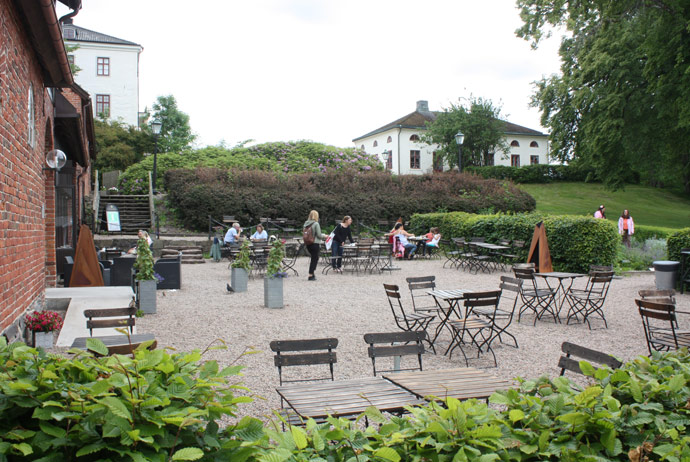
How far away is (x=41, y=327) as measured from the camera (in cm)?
616

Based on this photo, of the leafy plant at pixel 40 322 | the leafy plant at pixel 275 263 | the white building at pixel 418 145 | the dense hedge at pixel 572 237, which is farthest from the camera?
the white building at pixel 418 145

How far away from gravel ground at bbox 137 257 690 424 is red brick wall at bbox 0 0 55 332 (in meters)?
1.99

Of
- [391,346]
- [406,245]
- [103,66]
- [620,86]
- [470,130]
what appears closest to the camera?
[391,346]

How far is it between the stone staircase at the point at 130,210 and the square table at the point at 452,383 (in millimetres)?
20469

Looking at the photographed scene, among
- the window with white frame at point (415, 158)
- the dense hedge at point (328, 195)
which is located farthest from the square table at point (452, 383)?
the window with white frame at point (415, 158)

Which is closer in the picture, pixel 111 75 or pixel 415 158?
pixel 111 75

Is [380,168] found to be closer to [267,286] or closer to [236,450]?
[267,286]

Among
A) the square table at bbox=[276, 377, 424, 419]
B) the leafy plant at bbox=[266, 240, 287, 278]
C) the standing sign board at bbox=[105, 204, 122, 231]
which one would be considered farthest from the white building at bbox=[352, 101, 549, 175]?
the square table at bbox=[276, 377, 424, 419]

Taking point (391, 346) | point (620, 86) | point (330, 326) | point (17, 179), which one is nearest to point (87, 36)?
point (620, 86)

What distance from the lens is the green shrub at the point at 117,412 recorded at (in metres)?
1.63

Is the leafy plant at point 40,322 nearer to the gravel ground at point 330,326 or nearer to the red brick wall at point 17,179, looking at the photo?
the red brick wall at point 17,179

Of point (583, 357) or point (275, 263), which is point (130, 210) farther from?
point (583, 357)

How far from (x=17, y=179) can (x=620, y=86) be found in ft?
82.9

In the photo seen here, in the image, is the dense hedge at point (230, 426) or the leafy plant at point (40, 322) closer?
the dense hedge at point (230, 426)
